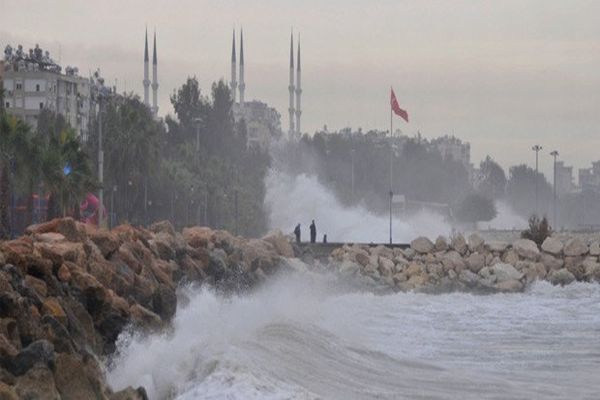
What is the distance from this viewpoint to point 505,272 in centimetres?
4881

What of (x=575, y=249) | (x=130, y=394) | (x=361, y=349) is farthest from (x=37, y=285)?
(x=575, y=249)

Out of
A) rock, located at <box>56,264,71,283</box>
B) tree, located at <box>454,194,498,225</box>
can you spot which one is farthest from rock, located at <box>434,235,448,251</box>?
tree, located at <box>454,194,498,225</box>

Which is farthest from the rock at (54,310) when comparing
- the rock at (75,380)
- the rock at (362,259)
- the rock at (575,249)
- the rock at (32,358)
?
the rock at (575,249)

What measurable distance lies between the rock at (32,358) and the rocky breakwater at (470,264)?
3221cm

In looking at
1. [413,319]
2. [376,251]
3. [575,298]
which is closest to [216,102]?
[376,251]

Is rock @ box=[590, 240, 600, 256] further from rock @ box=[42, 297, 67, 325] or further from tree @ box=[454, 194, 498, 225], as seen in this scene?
tree @ box=[454, 194, 498, 225]

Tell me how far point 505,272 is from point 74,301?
30064 millimetres

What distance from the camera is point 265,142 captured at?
599 ft

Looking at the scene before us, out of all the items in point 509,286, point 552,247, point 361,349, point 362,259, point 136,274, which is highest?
point 136,274

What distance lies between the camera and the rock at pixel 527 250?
5153cm

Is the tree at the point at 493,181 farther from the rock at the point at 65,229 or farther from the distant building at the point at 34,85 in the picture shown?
the rock at the point at 65,229

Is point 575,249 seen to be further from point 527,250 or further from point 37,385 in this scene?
point 37,385

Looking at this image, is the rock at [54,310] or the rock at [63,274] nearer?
the rock at [54,310]

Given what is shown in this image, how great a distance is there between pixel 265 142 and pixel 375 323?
147 m
